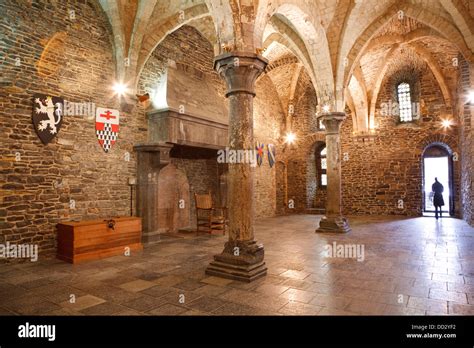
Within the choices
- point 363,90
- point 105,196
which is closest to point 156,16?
point 105,196

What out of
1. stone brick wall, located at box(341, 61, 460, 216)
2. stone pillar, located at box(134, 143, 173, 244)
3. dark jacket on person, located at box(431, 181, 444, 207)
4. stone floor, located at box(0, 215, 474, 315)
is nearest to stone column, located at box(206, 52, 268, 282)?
stone floor, located at box(0, 215, 474, 315)

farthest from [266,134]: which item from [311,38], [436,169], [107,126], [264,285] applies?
[264,285]

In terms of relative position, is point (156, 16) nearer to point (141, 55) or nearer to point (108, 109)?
point (141, 55)

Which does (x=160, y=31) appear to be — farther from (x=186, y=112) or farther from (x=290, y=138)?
(x=290, y=138)

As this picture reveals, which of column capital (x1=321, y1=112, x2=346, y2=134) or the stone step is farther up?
column capital (x1=321, y1=112, x2=346, y2=134)

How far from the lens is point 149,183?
665 centimetres

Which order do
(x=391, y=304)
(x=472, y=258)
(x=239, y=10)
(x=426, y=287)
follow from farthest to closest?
(x=472, y=258) → (x=239, y=10) → (x=426, y=287) → (x=391, y=304)

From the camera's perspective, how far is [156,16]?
21.8 feet

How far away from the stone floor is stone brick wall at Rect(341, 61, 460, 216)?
239 inches

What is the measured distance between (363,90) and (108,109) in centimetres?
949

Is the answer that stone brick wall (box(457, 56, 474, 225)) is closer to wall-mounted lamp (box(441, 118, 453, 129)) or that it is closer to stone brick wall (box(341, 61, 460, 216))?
wall-mounted lamp (box(441, 118, 453, 129))

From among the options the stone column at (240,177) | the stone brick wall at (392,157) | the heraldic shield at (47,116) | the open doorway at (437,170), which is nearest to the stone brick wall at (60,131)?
the heraldic shield at (47,116)

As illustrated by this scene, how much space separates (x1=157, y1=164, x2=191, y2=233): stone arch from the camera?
7.18 metres

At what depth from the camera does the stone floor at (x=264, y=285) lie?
289 centimetres
